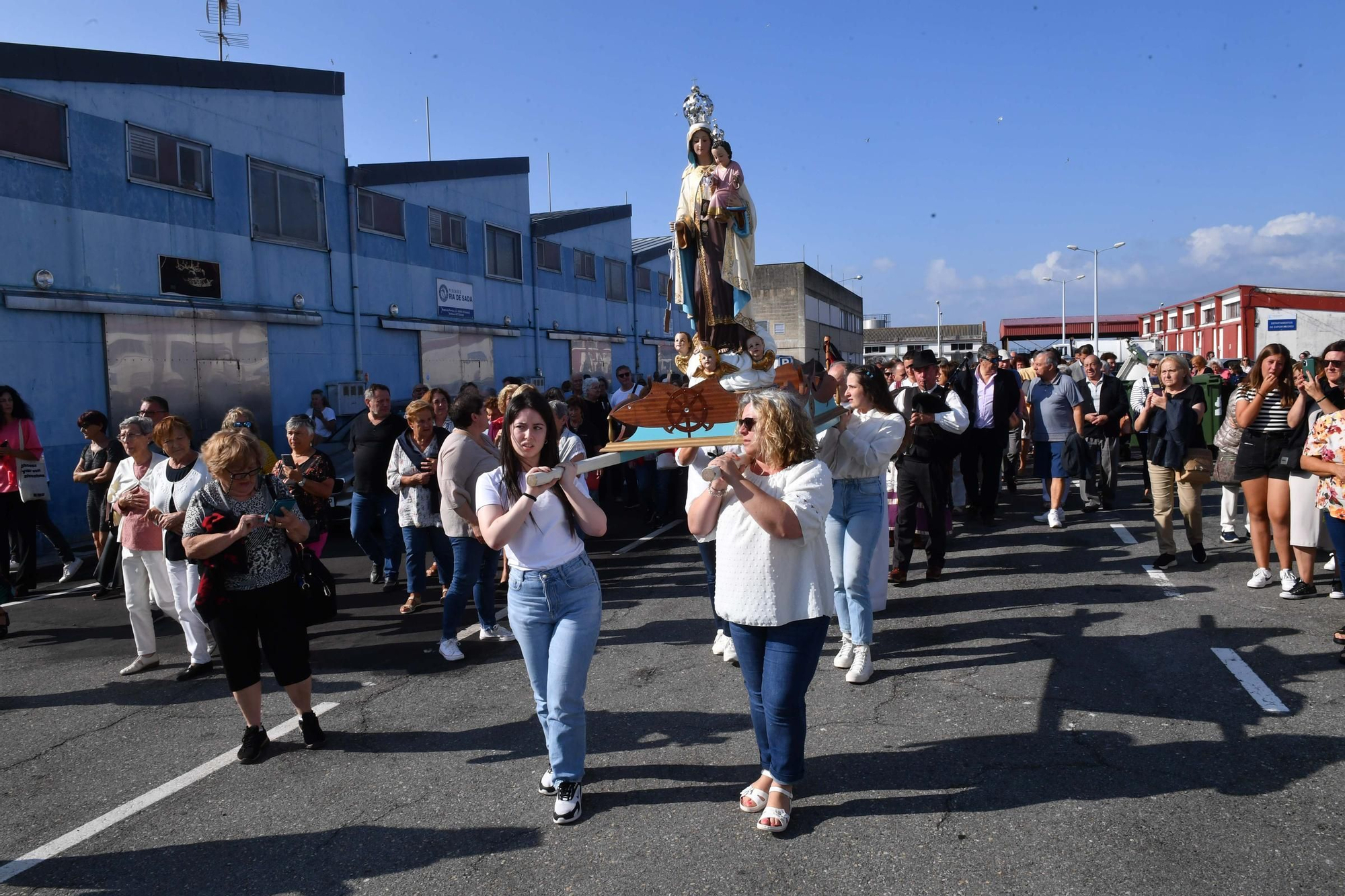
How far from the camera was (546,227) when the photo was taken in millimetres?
23859

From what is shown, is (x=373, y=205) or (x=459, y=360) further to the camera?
(x=459, y=360)

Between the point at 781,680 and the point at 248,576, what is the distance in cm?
266

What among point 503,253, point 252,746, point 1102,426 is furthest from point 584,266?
point 252,746

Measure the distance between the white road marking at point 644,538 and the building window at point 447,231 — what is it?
429 inches

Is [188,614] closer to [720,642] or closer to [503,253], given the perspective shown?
[720,642]

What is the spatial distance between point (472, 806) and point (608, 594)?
391 centimetres

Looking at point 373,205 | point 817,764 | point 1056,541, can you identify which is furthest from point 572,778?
point 373,205

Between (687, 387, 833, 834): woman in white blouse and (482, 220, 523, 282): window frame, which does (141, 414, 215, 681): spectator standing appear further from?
(482, 220, 523, 282): window frame

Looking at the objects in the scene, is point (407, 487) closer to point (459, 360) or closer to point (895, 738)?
point (895, 738)

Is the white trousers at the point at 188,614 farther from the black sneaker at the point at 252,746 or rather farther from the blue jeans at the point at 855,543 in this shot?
the blue jeans at the point at 855,543

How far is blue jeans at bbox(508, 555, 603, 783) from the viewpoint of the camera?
3.74 m

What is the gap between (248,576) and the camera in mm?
4473

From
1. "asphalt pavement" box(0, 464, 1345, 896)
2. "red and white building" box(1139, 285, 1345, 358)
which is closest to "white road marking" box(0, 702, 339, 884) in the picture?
"asphalt pavement" box(0, 464, 1345, 896)

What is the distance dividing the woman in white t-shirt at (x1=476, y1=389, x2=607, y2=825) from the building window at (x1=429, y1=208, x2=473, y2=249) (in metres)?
16.8
